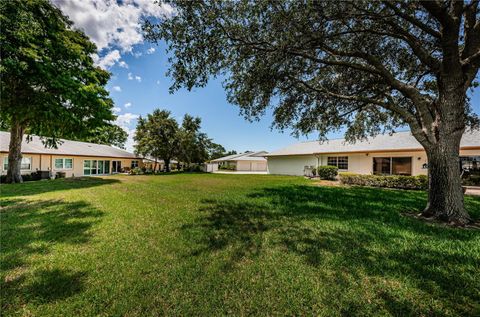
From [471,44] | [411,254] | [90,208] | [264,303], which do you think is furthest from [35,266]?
[471,44]

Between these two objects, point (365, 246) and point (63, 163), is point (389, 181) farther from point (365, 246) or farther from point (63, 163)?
point (63, 163)

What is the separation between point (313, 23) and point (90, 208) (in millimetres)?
9220

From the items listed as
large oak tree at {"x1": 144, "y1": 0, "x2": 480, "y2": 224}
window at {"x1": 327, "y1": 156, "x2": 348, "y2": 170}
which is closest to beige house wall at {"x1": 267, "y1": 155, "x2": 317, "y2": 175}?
window at {"x1": 327, "y1": 156, "x2": 348, "y2": 170}

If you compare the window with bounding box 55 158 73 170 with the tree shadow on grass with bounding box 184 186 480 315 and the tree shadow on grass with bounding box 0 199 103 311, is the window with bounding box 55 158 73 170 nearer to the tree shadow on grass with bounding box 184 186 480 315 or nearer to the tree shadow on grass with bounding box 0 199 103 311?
the tree shadow on grass with bounding box 0 199 103 311

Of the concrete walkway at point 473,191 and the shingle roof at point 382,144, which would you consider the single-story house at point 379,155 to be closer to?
the shingle roof at point 382,144

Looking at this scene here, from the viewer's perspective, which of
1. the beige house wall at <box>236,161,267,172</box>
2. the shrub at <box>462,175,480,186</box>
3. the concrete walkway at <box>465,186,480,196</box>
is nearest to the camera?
the concrete walkway at <box>465,186,480,196</box>

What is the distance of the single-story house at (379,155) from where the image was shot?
15.1m

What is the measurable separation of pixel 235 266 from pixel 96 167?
28648mm

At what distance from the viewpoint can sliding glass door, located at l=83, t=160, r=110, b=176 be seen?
2434cm

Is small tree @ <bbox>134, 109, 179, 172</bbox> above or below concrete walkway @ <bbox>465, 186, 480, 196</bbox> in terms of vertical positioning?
above

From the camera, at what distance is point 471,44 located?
605 centimetres

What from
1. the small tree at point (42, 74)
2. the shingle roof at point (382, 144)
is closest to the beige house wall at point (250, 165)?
the shingle roof at point (382, 144)

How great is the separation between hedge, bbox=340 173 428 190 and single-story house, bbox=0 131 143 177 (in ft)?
73.0

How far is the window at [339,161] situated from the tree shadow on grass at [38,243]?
21359mm
